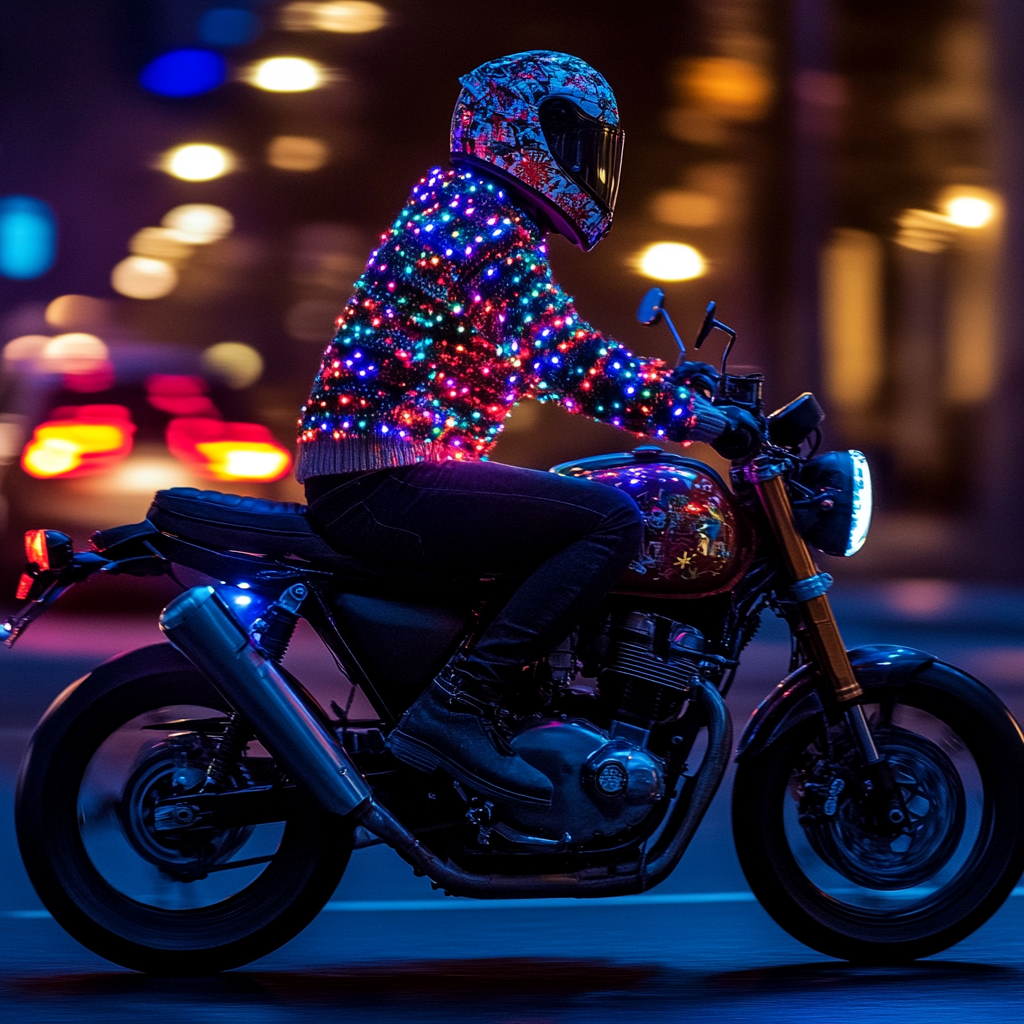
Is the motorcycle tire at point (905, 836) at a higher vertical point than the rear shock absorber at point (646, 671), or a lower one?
lower

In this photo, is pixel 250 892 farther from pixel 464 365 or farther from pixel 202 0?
pixel 202 0

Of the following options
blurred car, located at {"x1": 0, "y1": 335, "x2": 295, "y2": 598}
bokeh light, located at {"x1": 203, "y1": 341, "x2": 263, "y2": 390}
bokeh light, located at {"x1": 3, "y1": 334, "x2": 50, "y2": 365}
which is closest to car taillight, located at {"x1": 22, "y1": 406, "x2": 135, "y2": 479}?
blurred car, located at {"x1": 0, "y1": 335, "x2": 295, "y2": 598}

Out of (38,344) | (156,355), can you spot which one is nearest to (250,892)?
(156,355)

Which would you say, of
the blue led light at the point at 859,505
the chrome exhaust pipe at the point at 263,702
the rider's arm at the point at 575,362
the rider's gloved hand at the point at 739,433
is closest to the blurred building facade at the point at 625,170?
the blue led light at the point at 859,505

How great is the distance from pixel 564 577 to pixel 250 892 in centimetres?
Answer: 99

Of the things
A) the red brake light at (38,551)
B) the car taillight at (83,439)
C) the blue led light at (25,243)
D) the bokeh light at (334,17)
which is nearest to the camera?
the red brake light at (38,551)

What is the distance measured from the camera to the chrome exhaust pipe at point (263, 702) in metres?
3.88

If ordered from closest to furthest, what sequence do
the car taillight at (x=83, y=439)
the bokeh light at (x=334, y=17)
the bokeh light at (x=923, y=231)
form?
the car taillight at (x=83, y=439)
the bokeh light at (x=334, y=17)
the bokeh light at (x=923, y=231)

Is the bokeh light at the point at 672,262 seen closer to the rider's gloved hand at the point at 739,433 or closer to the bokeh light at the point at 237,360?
the bokeh light at the point at 237,360

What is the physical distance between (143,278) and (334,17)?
2592 mm

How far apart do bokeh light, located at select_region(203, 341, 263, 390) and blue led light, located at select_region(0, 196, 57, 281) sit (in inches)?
65.2

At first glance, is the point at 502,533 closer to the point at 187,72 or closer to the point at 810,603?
the point at 810,603

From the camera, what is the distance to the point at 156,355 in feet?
35.0

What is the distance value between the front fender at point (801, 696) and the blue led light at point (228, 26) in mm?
11392
